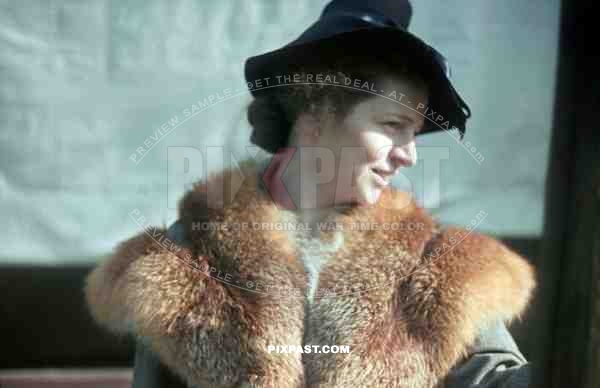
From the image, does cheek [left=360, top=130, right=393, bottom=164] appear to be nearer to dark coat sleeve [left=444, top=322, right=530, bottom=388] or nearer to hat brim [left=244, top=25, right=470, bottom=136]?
hat brim [left=244, top=25, right=470, bottom=136]

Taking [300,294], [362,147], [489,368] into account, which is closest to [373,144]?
[362,147]

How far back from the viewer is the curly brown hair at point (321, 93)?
1460 millimetres

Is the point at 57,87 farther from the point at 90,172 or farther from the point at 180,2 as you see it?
the point at 180,2

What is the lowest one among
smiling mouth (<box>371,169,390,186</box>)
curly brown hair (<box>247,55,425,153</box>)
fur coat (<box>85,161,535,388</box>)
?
fur coat (<box>85,161,535,388</box>)

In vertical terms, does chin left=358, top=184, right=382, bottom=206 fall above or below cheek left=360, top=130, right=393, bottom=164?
below

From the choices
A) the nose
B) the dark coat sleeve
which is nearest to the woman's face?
the nose

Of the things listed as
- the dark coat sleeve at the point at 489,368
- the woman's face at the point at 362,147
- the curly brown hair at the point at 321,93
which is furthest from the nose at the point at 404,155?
the dark coat sleeve at the point at 489,368

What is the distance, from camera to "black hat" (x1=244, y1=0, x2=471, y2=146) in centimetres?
145

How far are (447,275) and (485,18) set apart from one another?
47cm

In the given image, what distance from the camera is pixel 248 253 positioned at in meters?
1.49

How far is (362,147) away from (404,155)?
9 centimetres

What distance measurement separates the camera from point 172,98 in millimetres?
1554

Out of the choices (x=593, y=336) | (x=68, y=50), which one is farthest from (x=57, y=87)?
(x=593, y=336)

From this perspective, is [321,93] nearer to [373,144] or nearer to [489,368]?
[373,144]
